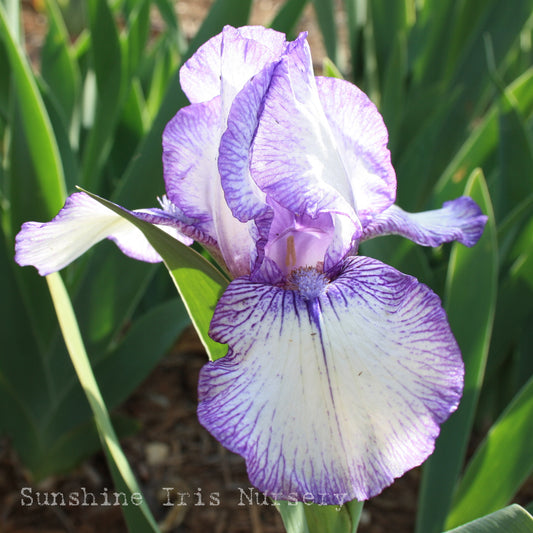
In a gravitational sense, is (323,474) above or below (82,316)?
above

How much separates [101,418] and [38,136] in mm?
487

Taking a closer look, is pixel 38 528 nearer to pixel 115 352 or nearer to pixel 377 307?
pixel 115 352

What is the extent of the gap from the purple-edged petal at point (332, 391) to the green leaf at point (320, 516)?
0.39 ft

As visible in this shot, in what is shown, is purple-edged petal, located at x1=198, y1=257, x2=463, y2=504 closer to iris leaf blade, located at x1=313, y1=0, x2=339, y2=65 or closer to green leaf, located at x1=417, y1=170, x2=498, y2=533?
green leaf, located at x1=417, y1=170, x2=498, y2=533

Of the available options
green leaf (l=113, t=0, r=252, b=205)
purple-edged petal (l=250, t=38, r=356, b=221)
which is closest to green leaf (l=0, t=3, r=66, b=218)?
green leaf (l=113, t=0, r=252, b=205)

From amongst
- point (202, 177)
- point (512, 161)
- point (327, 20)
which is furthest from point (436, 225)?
point (327, 20)

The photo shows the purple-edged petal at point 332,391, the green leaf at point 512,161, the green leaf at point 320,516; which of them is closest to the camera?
the purple-edged petal at point 332,391

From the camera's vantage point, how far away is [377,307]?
49 centimetres

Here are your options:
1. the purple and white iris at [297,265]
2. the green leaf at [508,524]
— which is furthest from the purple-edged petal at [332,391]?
the green leaf at [508,524]

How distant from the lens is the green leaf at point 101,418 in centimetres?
57

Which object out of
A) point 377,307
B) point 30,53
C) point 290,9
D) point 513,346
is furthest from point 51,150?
point 30,53

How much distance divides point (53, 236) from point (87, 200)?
5 centimetres

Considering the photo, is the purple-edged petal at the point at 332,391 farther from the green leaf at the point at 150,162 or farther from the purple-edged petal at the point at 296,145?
the green leaf at the point at 150,162

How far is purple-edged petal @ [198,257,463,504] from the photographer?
44 centimetres
